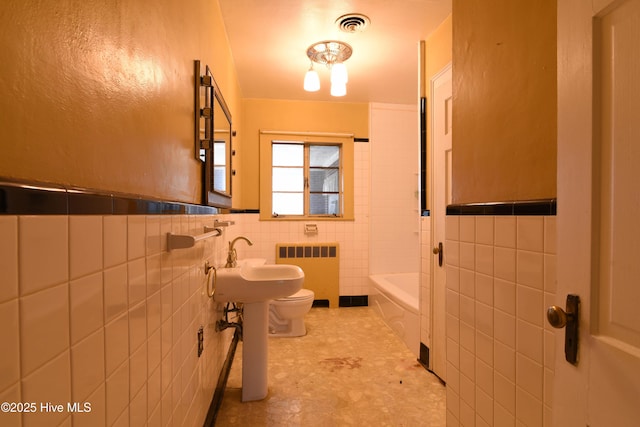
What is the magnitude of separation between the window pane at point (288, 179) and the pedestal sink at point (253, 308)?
5.74 ft

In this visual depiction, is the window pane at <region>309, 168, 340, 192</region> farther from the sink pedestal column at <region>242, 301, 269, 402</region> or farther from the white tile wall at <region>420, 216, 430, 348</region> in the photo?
the sink pedestal column at <region>242, 301, 269, 402</region>

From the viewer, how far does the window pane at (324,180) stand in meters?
3.47

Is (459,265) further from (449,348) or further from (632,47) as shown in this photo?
(632,47)

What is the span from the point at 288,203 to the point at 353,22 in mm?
1987

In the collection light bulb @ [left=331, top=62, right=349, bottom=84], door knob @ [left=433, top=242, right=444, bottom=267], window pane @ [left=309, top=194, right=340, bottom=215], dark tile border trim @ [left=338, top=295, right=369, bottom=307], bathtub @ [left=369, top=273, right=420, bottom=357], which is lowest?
dark tile border trim @ [left=338, top=295, right=369, bottom=307]

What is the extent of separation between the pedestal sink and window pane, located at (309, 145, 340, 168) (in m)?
1.93

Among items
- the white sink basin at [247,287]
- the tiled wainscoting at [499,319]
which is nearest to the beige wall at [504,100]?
the tiled wainscoting at [499,319]

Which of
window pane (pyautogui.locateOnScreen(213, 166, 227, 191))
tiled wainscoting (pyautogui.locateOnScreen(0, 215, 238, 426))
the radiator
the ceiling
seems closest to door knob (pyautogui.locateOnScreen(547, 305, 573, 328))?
tiled wainscoting (pyautogui.locateOnScreen(0, 215, 238, 426))

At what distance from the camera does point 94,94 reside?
1.94ft

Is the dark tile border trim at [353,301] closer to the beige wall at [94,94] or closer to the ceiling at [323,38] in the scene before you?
the ceiling at [323,38]

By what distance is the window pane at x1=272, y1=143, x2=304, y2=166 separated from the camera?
3422 millimetres

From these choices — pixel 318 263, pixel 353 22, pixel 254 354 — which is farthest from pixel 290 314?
pixel 353 22

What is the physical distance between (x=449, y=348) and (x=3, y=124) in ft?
4.88

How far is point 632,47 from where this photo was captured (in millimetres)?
485
